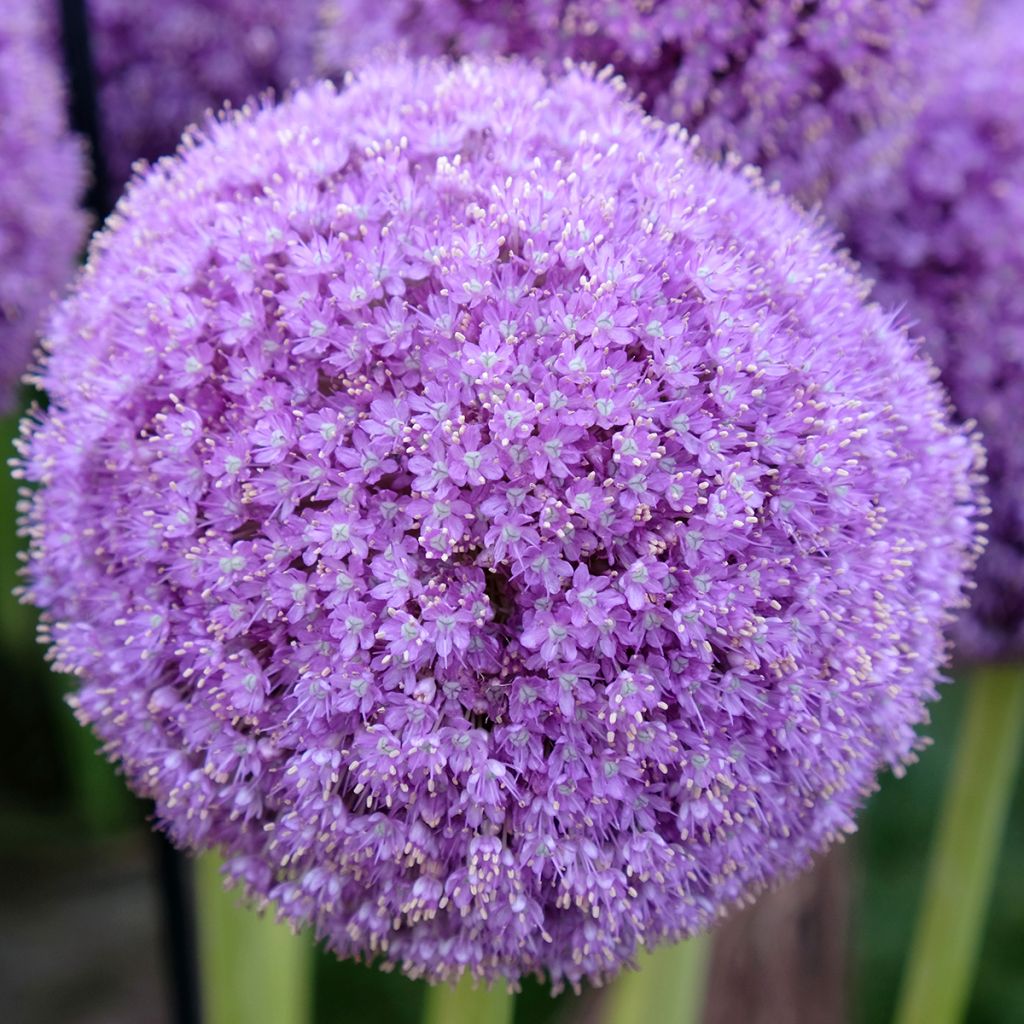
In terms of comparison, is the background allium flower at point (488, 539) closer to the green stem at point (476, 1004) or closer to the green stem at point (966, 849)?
the green stem at point (476, 1004)

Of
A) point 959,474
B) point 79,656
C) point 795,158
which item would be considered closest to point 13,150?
point 79,656

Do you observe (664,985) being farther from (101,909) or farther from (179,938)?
(101,909)

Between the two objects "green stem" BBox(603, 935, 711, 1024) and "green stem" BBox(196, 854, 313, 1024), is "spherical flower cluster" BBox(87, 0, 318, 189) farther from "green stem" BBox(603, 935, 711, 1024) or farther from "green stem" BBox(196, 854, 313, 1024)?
"green stem" BBox(603, 935, 711, 1024)

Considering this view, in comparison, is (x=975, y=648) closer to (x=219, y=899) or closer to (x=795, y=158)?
(x=795, y=158)

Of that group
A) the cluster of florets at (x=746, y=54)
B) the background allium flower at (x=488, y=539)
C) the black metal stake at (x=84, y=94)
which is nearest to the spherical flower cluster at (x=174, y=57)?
the black metal stake at (x=84, y=94)

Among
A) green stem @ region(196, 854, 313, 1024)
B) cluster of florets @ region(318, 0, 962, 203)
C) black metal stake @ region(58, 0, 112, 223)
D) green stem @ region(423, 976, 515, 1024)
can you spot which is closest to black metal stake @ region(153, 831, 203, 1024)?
green stem @ region(196, 854, 313, 1024)

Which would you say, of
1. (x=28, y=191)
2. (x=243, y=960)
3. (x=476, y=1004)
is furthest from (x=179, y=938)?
(x=28, y=191)
